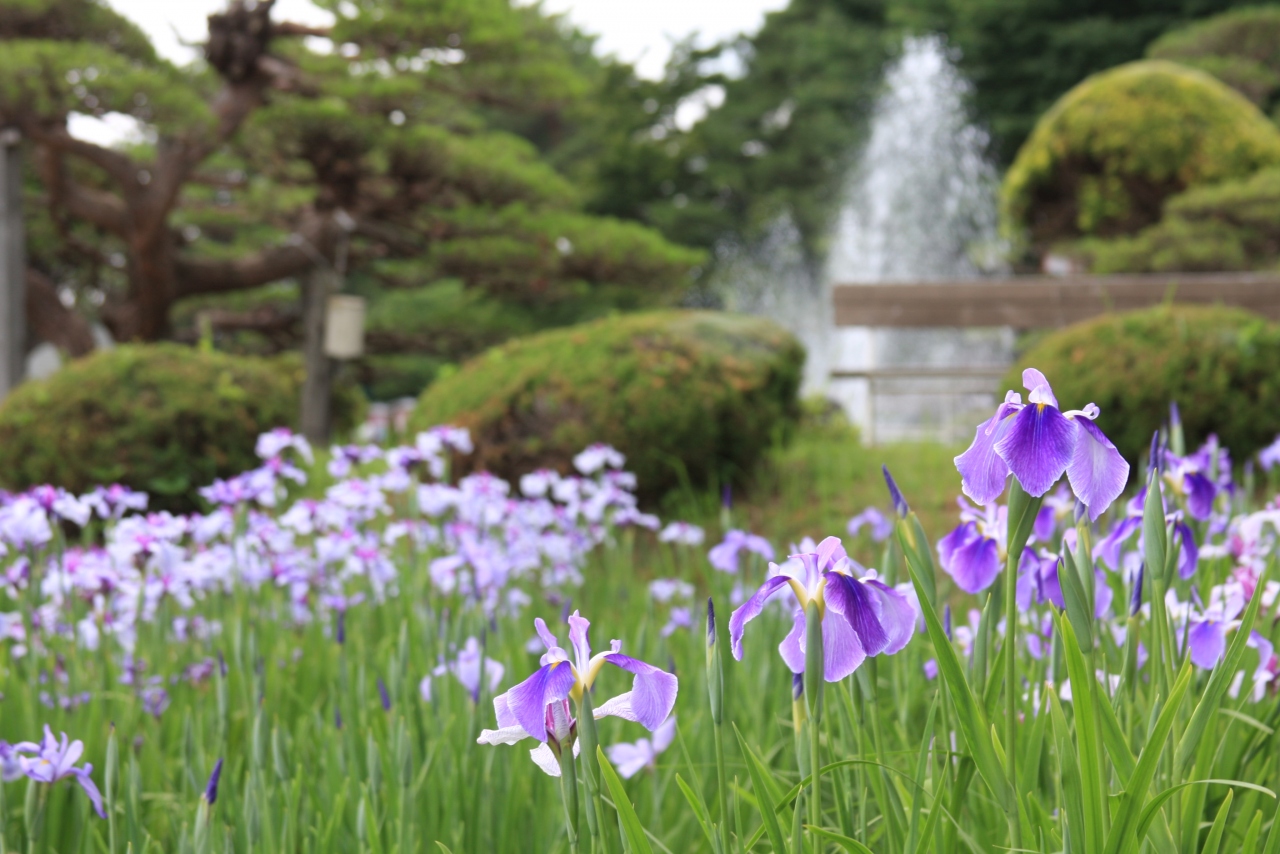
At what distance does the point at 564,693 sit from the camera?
0.77m

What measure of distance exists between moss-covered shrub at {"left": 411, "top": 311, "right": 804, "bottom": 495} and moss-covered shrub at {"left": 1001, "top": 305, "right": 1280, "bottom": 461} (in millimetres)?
1351

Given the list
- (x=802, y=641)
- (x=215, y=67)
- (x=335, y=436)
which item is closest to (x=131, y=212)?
(x=215, y=67)

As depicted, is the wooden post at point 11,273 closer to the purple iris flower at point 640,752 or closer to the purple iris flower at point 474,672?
the purple iris flower at point 474,672

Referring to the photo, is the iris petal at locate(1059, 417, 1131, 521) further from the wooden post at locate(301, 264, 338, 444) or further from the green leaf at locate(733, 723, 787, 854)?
the wooden post at locate(301, 264, 338, 444)

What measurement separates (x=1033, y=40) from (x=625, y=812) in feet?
73.2

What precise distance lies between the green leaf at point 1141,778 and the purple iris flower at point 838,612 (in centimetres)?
21

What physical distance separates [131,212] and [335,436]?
2995 millimetres

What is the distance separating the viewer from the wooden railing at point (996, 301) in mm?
6543

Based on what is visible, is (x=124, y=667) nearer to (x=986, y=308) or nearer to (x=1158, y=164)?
(x=986, y=308)

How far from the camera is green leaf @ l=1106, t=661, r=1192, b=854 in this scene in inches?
30.6

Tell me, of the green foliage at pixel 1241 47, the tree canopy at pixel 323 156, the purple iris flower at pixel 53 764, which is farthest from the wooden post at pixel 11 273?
the green foliage at pixel 1241 47

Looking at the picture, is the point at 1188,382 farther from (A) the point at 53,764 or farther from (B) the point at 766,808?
(A) the point at 53,764

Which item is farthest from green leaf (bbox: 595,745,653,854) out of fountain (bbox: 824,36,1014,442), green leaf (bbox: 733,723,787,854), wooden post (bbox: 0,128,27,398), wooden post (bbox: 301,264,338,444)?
fountain (bbox: 824,36,1014,442)

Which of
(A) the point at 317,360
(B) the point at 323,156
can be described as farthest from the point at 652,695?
(A) the point at 317,360
